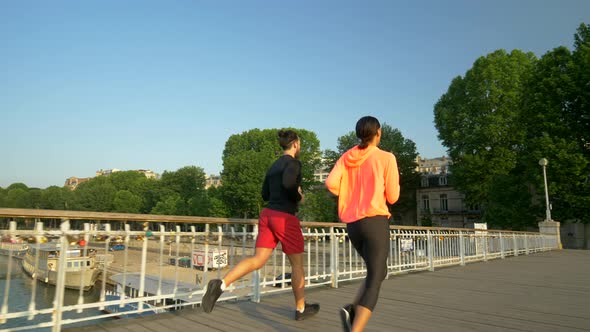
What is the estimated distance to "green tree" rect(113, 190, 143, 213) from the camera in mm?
77875

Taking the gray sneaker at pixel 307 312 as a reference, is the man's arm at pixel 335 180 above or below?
above

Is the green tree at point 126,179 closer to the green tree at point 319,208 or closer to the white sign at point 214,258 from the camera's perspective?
the green tree at point 319,208

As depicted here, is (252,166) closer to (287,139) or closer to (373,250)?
(287,139)

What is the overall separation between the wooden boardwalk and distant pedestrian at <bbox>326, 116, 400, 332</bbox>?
1.21 metres

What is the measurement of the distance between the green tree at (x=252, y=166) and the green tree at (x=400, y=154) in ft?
11.6

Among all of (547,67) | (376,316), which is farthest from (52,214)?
(547,67)

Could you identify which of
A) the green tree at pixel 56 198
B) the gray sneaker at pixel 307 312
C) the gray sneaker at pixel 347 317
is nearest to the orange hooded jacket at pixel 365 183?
the gray sneaker at pixel 347 317

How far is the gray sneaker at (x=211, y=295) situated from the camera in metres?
3.35

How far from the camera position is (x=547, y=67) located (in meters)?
24.2

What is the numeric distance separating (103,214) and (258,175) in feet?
132

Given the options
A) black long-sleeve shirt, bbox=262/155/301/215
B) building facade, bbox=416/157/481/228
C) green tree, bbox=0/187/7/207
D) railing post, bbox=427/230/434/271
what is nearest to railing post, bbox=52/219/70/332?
black long-sleeve shirt, bbox=262/155/301/215

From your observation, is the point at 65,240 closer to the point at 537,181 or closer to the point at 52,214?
the point at 52,214

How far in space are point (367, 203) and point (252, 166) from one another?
4165 cm

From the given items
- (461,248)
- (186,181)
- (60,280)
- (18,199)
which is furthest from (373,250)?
(18,199)
